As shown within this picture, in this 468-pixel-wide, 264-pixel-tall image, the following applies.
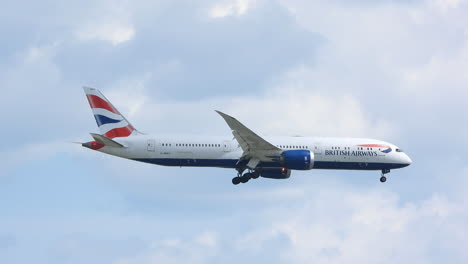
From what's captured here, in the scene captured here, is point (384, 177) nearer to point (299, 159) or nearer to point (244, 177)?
point (299, 159)

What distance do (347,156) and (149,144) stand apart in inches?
669

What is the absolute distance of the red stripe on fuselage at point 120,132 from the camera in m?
111

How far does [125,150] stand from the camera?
358ft

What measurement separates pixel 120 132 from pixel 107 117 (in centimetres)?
215

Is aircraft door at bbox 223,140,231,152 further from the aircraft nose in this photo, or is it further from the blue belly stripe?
the aircraft nose

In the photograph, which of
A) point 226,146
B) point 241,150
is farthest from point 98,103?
point 241,150

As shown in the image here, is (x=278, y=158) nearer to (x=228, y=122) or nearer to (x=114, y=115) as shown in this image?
(x=228, y=122)

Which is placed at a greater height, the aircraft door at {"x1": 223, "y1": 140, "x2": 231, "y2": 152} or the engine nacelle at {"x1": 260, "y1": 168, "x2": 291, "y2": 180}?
the aircraft door at {"x1": 223, "y1": 140, "x2": 231, "y2": 152}

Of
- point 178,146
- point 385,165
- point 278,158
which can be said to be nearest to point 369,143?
point 385,165

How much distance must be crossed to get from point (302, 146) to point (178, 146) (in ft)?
34.8

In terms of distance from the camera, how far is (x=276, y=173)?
11250cm

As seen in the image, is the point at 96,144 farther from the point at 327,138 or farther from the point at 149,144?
the point at 327,138

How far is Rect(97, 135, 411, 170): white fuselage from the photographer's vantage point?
10850 cm

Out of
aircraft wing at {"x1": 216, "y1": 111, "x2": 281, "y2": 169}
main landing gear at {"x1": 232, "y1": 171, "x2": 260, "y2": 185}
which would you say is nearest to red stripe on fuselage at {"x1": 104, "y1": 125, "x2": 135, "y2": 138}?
aircraft wing at {"x1": 216, "y1": 111, "x2": 281, "y2": 169}
